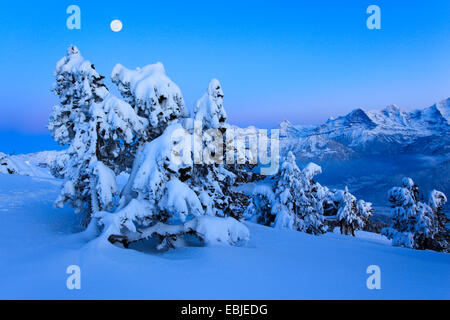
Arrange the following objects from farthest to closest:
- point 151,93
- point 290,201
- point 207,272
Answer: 1. point 290,201
2. point 151,93
3. point 207,272

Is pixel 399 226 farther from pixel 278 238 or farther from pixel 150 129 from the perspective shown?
pixel 150 129

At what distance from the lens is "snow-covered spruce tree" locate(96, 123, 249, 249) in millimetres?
8586

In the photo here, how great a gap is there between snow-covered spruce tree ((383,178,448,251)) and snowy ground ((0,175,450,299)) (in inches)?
659

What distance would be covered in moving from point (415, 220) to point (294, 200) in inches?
417

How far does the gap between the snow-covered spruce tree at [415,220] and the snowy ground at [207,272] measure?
16728mm

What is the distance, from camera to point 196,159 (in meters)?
10.3

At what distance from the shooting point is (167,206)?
8656 millimetres

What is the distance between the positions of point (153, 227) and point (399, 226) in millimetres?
23592

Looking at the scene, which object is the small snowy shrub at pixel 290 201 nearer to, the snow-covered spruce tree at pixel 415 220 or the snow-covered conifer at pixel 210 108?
the snow-covered spruce tree at pixel 415 220

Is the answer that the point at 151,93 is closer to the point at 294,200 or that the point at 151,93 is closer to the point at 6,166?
the point at 294,200

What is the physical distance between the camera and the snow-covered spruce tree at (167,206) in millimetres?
8586

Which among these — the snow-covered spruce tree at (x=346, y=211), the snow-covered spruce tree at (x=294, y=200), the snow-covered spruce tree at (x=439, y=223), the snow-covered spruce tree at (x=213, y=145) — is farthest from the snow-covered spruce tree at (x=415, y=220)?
the snow-covered spruce tree at (x=213, y=145)

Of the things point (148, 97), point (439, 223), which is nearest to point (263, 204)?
point (439, 223)
